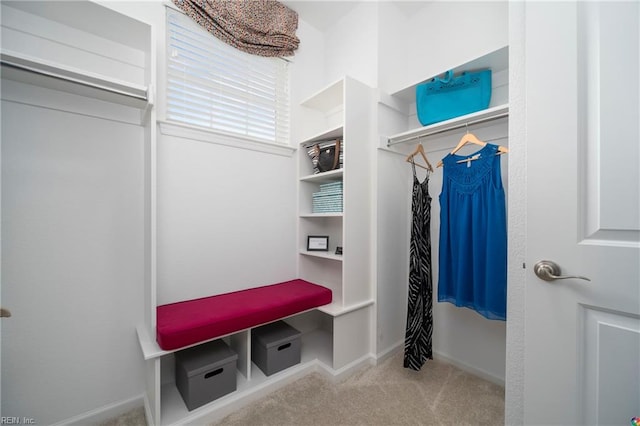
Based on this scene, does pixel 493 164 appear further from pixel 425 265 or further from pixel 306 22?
pixel 306 22

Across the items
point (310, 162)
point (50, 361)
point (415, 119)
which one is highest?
point (415, 119)

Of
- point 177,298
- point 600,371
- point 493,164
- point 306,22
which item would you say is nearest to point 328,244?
point 177,298

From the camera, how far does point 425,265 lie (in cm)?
184

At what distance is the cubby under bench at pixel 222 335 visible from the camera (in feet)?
4.37

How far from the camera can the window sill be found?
170 centimetres

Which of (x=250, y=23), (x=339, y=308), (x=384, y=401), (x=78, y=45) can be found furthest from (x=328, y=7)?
(x=384, y=401)

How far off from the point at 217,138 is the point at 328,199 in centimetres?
97

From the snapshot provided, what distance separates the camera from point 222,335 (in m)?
1.47

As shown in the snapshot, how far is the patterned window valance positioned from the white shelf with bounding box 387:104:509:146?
4.07ft

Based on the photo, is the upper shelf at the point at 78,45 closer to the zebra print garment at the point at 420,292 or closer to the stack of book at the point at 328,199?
the stack of book at the point at 328,199

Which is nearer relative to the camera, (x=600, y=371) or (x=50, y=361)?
(x=600, y=371)

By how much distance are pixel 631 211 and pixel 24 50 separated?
260cm

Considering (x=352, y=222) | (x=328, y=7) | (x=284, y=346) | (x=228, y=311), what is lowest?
(x=284, y=346)

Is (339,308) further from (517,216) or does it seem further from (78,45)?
(78,45)
